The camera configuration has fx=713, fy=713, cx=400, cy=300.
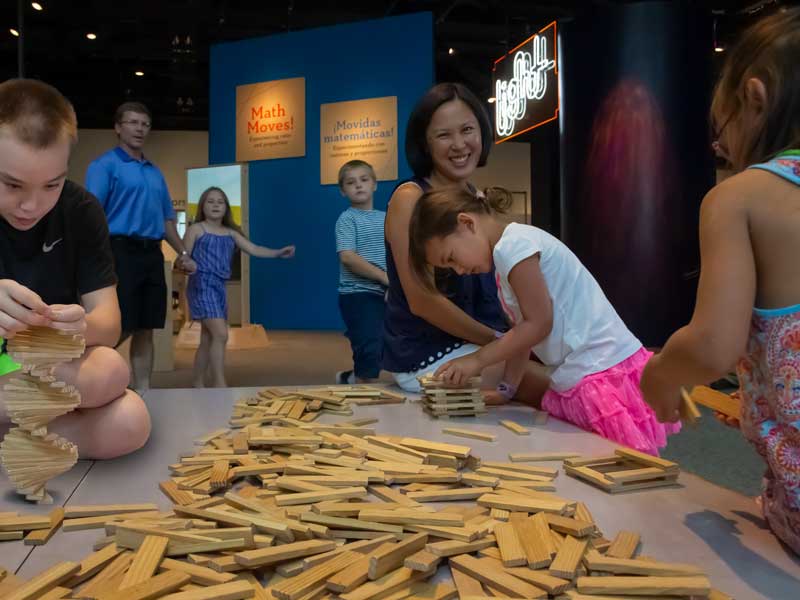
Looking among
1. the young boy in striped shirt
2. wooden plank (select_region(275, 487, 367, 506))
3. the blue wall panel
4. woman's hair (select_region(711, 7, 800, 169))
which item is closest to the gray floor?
wooden plank (select_region(275, 487, 367, 506))

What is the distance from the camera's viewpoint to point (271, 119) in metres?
9.26

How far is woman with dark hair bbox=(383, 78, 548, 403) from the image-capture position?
2420 mm

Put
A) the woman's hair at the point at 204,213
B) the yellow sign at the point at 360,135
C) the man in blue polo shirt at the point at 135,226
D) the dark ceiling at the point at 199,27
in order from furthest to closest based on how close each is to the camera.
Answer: the dark ceiling at the point at 199,27 < the yellow sign at the point at 360,135 < the woman's hair at the point at 204,213 < the man in blue polo shirt at the point at 135,226

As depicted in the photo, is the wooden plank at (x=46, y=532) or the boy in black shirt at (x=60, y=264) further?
the boy in black shirt at (x=60, y=264)

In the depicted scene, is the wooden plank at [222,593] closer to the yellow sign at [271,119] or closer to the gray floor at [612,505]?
the gray floor at [612,505]

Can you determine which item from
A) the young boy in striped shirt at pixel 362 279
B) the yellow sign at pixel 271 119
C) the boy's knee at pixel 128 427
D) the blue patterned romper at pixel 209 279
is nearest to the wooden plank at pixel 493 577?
the boy's knee at pixel 128 427

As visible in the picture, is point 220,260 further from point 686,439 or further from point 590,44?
point 590,44

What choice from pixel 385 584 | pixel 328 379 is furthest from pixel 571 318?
pixel 328 379

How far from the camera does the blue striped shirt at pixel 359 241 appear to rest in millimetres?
3736

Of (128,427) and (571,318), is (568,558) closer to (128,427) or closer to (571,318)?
(128,427)

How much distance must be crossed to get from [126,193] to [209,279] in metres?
0.93

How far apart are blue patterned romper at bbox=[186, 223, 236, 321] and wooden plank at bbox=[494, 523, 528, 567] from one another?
3830 mm

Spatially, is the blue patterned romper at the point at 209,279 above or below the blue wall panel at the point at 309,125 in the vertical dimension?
below

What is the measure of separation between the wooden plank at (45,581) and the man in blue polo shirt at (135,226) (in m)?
3.10
